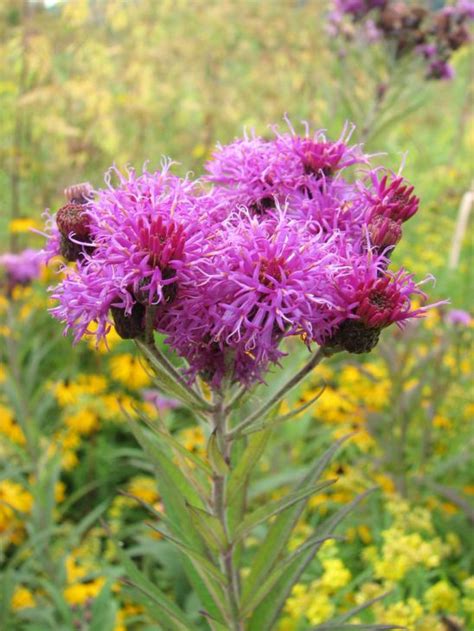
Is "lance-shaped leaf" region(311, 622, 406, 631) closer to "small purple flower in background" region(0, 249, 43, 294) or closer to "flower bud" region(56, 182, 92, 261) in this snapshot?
"flower bud" region(56, 182, 92, 261)

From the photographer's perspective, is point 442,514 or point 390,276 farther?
point 442,514

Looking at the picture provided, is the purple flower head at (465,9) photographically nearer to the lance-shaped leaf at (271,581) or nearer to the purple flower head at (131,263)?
the purple flower head at (131,263)

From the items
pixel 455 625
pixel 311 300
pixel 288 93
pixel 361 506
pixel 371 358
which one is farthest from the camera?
pixel 288 93

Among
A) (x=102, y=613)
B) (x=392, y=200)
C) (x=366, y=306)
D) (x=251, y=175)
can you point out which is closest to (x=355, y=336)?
(x=366, y=306)

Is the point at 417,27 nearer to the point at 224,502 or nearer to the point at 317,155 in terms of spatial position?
the point at 317,155

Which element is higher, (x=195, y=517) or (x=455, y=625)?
(x=195, y=517)

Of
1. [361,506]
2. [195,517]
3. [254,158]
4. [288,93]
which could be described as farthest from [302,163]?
[288,93]

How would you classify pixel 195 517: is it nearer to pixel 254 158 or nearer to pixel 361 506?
pixel 254 158

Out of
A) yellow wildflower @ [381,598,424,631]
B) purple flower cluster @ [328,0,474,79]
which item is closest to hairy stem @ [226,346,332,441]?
yellow wildflower @ [381,598,424,631]
